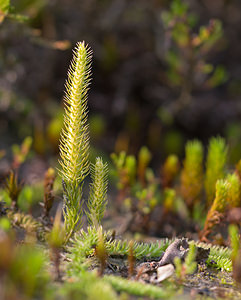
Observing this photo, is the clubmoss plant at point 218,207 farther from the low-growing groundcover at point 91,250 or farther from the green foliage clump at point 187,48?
the green foliage clump at point 187,48

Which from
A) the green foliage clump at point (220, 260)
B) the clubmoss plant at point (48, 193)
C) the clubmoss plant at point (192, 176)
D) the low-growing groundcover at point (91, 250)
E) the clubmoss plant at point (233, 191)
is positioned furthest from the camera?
the clubmoss plant at point (192, 176)

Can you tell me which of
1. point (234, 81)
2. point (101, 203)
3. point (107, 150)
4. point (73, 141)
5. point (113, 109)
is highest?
point (234, 81)

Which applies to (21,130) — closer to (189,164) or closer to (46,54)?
(46,54)

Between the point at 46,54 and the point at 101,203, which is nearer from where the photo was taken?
the point at 101,203

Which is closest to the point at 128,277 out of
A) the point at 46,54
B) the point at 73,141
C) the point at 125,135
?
the point at 73,141

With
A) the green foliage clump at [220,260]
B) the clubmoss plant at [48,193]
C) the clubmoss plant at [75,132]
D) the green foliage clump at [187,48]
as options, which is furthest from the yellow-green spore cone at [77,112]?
the green foliage clump at [187,48]

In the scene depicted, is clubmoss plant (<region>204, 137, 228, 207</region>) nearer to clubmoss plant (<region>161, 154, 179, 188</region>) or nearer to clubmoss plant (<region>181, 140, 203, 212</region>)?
clubmoss plant (<region>181, 140, 203, 212</region>)
